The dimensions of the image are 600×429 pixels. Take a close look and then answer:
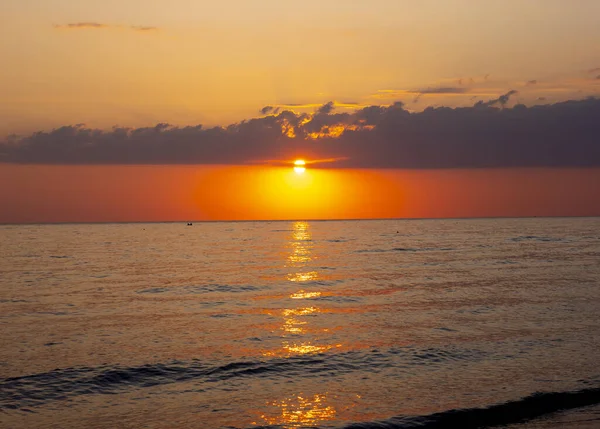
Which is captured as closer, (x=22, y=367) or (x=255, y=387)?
(x=255, y=387)

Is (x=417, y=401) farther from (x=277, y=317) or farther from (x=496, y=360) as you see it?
(x=277, y=317)

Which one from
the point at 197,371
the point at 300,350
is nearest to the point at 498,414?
the point at 300,350

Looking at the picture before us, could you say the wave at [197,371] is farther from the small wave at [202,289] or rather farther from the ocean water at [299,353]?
the small wave at [202,289]

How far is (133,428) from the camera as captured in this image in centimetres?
1706

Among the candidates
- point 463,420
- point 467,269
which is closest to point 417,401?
point 463,420

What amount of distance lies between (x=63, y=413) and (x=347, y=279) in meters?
37.0

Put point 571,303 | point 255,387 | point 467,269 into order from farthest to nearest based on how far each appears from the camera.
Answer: point 467,269
point 571,303
point 255,387

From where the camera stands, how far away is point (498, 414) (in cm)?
1789

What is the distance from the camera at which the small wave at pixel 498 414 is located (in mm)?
17281

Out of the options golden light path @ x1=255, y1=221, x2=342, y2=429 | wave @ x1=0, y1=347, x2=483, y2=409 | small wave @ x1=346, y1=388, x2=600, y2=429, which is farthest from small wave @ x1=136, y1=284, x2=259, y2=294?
small wave @ x1=346, y1=388, x2=600, y2=429

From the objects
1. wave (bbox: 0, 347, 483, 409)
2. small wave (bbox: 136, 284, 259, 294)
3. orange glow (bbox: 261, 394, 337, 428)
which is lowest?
small wave (bbox: 136, 284, 259, 294)

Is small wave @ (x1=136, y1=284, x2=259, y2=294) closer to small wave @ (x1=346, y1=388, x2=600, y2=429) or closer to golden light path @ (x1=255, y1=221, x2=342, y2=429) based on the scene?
golden light path @ (x1=255, y1=221, x2=342, y2=429)

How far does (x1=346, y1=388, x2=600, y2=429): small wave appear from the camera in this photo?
17281 millimetres

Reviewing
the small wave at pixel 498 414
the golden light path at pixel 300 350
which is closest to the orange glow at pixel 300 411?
the golden light path at pixel 300 350
